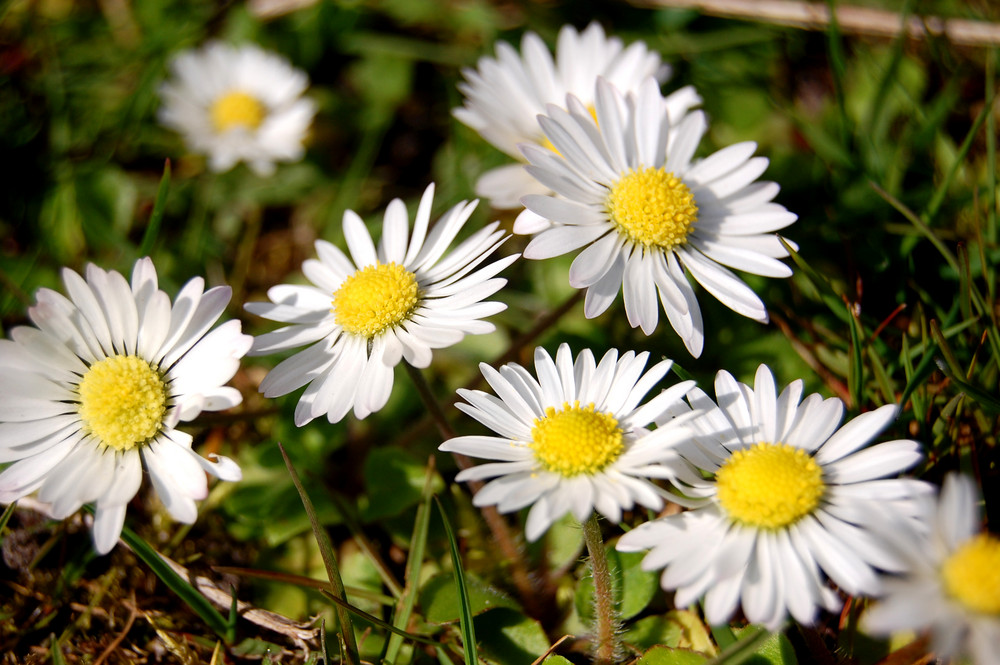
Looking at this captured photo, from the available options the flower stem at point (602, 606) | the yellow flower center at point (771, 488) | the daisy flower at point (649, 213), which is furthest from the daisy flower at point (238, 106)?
the yellow flower center at point (771, 488)

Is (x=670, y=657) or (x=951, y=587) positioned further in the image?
(x=670, y=657)

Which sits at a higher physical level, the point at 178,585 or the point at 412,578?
the point at 412,578

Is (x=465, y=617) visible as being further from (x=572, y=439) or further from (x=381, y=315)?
(x=381, y=315)

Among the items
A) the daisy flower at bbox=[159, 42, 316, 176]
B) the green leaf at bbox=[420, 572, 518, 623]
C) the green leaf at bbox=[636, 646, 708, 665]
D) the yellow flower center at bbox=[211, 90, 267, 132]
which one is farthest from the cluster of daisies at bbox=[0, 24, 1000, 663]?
the yellow flower center at bbox=[211, 90, 267, 132]

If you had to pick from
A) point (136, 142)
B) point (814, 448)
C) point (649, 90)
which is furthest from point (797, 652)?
point (136, 142)

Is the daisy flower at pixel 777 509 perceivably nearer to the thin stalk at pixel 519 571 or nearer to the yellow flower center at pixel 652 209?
the yellow flower center at pixel 652 209

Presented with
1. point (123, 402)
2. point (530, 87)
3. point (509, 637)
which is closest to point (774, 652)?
point (509, 637)

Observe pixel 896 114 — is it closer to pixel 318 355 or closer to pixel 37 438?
pixel 318 355
